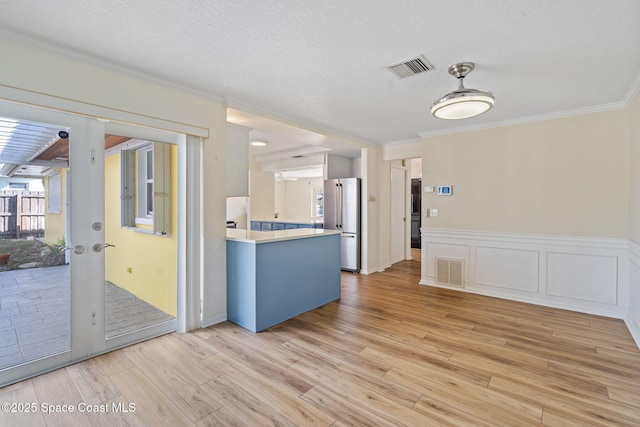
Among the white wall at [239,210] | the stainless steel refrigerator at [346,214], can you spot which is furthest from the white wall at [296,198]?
the stainless steel refrigerator at [346,214]

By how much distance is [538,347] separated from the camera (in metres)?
2.70

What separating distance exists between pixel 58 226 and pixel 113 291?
777mm

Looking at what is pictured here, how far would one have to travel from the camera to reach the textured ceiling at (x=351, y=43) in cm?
177

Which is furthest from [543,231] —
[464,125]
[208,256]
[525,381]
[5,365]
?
[5,365]

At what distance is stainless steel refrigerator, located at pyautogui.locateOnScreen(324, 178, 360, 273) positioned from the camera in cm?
562

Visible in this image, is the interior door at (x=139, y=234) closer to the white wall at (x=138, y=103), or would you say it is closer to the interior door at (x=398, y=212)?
the white wall at (x=138, y=103)

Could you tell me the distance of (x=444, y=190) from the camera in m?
4.64

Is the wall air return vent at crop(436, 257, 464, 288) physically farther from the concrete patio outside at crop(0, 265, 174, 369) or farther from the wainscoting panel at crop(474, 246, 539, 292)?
the concrete patio outside at crop(0, 265, 174, 369)

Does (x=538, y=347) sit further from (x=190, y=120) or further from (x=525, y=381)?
(x=190, y=120)

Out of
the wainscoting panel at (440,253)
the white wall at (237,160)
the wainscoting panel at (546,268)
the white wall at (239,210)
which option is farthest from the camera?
the white wall at (239,210)

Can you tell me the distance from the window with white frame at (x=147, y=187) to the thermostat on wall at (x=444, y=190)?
3.85 m

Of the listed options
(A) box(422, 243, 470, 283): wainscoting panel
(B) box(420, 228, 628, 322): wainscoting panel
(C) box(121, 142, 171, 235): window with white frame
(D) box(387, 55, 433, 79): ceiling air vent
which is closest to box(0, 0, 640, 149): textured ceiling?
(D) box(387, 55, 433, 79): ceiling air vent

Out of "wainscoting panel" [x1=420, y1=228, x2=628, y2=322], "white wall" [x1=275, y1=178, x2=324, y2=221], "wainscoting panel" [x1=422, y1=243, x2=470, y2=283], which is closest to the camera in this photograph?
"wainscoting panel" [x1=420, y1=228, x2=628, y2=322]

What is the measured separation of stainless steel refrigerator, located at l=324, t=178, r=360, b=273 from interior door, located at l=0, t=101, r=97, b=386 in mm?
3985
